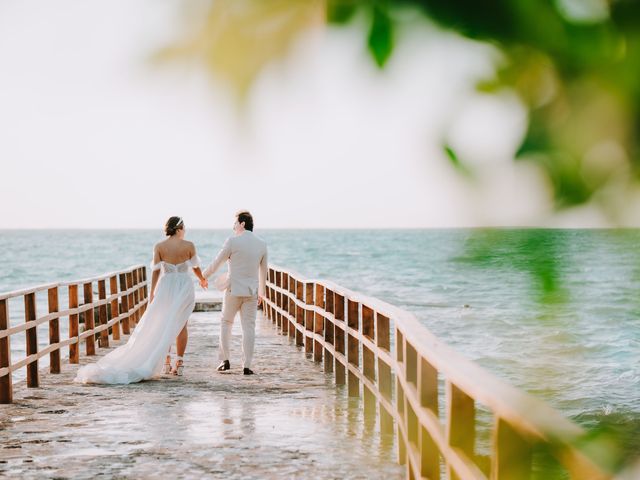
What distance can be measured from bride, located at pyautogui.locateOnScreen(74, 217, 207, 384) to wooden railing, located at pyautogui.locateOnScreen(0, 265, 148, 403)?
0.71 meters

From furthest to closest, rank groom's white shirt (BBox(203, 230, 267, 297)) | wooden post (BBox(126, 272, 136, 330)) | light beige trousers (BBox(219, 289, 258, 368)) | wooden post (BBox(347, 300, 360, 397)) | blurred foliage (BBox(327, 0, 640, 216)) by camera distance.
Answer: wooden post (BBox(126, 272, 136, 330)) < light beige trousers (BBox(219, 289, 258, 368)) < groom's white shirt (BBox(203, 230, 267, 297)) < wooden post (BBox(347, 300, 360, 397)) < blurred foliage (BBox(327, 0, 640, 216))

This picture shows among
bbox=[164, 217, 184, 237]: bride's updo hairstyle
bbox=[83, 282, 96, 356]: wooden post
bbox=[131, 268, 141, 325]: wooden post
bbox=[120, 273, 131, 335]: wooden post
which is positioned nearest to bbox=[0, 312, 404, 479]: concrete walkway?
bbox=[164, 217, 184, 237]: bride's updo hairstyle

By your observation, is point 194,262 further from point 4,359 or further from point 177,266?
point 4,359

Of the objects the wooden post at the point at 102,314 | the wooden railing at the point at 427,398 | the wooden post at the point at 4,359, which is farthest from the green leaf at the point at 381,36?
the wooden post at the point at 102,314

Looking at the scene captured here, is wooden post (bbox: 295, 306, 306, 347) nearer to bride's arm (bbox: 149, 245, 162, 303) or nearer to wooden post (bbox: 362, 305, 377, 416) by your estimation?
bride's arm (bbox: 149, 245, 162, 303)

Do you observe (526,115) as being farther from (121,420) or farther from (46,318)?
(46,318)

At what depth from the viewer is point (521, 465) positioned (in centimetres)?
98

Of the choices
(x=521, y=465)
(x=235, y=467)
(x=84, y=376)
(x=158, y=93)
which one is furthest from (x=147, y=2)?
(x=84, y=376)

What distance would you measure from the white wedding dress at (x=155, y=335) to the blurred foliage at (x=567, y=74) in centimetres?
903

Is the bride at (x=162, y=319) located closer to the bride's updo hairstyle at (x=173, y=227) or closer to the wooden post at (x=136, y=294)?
the bride's updo hairstyle at (x=173, y=227)

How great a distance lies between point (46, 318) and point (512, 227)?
957 centimetres

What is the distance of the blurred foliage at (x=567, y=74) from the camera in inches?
28.7

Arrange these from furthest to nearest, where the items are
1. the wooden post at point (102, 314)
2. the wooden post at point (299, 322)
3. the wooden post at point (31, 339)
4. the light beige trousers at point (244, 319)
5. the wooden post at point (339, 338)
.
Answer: the wooden post at point (102, 314) < the wooden post at point (299, 322) < the light beige trousers at point (244, 319) < the wooden post at point (31, 339) < the wooden post at point (339, 338)

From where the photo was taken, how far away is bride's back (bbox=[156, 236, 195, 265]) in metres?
10.1
